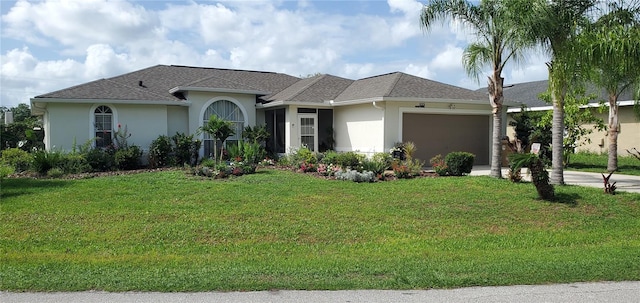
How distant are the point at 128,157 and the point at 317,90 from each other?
8.16 metres

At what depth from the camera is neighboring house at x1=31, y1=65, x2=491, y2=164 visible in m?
17.9

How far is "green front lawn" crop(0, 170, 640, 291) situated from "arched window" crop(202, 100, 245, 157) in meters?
6.44

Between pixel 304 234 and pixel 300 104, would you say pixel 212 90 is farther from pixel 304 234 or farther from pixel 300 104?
pixel 304 234

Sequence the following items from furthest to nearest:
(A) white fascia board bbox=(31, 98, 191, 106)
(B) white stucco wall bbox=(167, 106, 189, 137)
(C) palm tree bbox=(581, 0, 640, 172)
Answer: (B) white stucco wall bbox=(167, 106, 189, 137) < (A) white fascia board bbox=(31, 98, 191, 106) < (C) palm tree bbox=(581, 0, 640, 172)

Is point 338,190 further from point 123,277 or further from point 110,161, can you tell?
point 110,161

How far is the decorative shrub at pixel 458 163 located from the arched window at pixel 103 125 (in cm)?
1228

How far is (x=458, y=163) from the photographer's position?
1509cm

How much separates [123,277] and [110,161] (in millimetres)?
12032

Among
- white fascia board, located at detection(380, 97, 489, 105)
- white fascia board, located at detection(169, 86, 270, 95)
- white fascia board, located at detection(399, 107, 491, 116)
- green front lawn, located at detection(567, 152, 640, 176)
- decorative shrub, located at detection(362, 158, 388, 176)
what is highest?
white fascia board, located at detection(169, 86, 270, 95)

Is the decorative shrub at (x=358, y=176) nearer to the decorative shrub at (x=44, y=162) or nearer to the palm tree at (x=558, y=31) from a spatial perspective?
the palm tree at (x=558, y=31)

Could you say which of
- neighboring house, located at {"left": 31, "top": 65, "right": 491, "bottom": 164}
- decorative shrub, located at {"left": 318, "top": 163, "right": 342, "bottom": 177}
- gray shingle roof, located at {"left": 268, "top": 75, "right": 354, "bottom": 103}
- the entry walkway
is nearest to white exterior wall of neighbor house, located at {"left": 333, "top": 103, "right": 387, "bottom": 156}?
neighboring house, located at {"left": 31, "top": 65, "right": 491, "bottom": 164}

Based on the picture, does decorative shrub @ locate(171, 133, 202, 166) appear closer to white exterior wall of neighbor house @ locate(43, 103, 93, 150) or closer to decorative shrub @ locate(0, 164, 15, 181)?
white exterior wall of neighbor house @ locate(43, 103, 93, 150)

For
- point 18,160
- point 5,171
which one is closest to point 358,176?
point 5,171

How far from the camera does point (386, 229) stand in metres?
9.20
